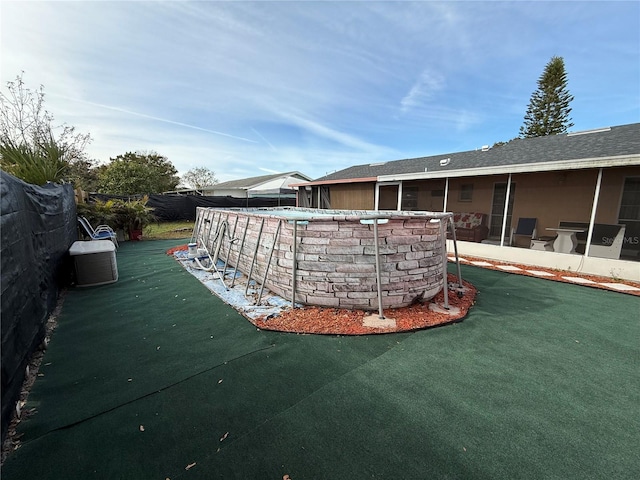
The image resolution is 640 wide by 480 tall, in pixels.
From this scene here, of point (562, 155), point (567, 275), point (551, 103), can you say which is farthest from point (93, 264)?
point (551, 103)

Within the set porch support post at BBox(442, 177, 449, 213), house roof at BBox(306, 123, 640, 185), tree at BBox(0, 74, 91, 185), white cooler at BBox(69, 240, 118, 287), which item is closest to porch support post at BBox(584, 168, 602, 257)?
house roof at BBox(306, 123, 640, 185)

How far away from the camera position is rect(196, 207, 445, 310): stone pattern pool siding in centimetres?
334

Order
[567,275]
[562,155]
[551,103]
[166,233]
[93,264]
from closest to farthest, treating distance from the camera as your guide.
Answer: [93,264], [567,275], [562,155], [166,233], [551,103]

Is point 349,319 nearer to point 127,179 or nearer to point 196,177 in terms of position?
point 127,179

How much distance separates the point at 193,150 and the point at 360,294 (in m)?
16.7

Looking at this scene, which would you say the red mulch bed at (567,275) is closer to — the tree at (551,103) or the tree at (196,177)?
the tree at (551,103)

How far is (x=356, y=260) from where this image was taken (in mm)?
3354

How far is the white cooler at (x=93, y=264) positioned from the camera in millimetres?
4496

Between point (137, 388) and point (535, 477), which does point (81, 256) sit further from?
point (535, 477)

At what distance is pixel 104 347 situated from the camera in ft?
8.88

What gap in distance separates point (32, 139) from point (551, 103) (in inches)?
1196

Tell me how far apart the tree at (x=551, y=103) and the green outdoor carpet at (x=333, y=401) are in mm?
24879

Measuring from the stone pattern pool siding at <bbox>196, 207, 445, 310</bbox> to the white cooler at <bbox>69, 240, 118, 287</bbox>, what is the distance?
126 inches

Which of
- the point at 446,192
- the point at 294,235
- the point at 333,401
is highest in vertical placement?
the point at 446,192
